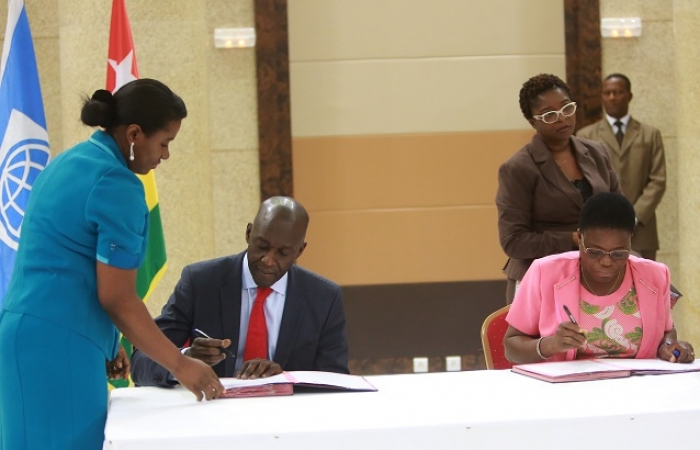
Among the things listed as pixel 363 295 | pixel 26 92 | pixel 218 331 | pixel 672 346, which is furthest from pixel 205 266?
pixel 363 295

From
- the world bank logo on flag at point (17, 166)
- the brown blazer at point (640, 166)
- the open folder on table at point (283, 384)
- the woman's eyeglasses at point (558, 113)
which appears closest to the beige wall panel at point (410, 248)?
the brown blazer at point (640, 166)

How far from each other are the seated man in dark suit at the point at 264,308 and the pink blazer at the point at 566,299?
582 mm

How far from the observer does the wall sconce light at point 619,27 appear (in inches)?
251

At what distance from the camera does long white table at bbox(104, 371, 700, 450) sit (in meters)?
2.23

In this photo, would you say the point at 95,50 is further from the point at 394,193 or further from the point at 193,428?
the point at 193,428

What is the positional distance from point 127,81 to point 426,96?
2082 mm

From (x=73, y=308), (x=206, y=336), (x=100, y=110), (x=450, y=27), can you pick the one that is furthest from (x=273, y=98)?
(x=73, y=308)

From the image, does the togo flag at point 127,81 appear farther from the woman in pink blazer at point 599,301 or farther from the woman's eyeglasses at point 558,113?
the woman in pink blazer at point 599,301

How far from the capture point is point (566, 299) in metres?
3.12

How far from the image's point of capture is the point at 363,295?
6.50 metres

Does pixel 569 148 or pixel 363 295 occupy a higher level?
pixel 569 148

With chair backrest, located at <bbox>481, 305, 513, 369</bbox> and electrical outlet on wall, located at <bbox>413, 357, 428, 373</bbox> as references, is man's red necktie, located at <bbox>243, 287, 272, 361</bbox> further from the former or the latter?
electrical outlet on wall, located at <bbox>413, 357, 428, 373</bbox>

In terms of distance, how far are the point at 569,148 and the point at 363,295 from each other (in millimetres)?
2495

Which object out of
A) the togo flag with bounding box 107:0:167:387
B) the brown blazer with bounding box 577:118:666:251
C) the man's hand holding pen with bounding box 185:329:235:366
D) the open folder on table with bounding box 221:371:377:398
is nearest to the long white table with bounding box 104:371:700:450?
the open folder on table with bounding box 221:371:377:398
